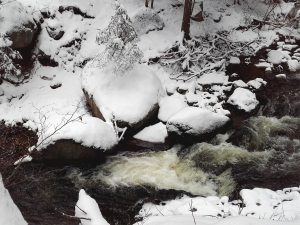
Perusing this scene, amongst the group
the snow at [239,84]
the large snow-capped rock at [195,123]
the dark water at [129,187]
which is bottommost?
the dark water at [129,187]

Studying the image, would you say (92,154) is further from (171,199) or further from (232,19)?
(232,19)

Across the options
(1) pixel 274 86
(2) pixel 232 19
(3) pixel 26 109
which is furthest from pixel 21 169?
(2) pixel 232 19

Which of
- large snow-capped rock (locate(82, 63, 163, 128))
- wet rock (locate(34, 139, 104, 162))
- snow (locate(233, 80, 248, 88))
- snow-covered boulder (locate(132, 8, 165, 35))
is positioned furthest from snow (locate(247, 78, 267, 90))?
wet rock (locate(34, 139, 104, 162))

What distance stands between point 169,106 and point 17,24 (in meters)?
5.92

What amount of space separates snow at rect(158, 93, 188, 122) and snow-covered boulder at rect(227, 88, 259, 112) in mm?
1492

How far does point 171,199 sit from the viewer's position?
8539mm

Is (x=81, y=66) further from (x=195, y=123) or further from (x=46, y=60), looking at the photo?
(x=195, y=123)

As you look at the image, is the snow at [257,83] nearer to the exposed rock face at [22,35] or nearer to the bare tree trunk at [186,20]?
the bare tree trunk at [186,20]

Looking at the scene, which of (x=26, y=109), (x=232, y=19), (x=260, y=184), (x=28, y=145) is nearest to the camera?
(x=260, y=184)

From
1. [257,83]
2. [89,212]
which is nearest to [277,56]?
[257,83]

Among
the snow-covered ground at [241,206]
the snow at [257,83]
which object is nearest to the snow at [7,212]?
the snow-covered ground at [241,206]

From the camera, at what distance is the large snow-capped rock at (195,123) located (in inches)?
398

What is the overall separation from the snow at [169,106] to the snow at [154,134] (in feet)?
1.46

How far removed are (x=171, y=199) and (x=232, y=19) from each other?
9.28m
